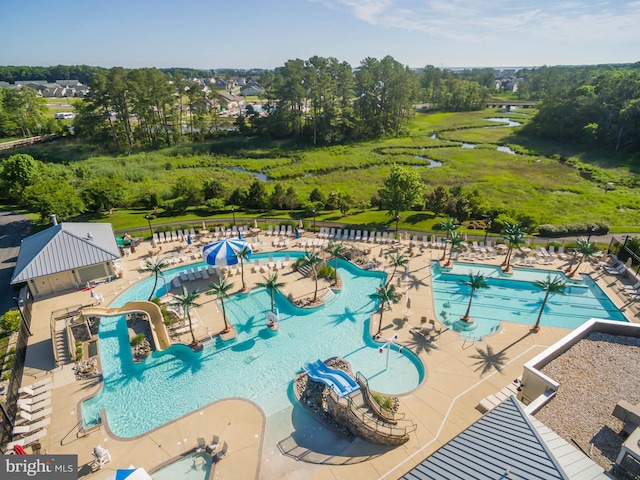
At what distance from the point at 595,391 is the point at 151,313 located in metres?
25.3

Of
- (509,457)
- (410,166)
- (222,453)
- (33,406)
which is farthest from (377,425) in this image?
(410,166)

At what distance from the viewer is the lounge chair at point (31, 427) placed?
1778 centimetres

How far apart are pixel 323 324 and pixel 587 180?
5540 centimetres

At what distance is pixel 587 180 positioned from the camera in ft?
192

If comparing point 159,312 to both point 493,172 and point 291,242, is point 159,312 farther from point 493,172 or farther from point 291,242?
point 493,172

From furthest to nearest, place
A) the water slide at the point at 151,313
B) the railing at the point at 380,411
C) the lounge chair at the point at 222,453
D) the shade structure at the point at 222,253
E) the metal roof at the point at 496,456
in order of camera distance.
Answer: the shade structure at the point at 222,253 → the water slide at the point at 151,313 → the railing at the point at 380,411 → the lounge chair at the point at 222,453 → the metal roof at the point at 496,456

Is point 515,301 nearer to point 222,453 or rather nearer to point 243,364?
point 243,364

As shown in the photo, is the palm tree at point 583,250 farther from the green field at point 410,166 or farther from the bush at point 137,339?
the bush at point 137,339

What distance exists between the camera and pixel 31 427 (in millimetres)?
18078

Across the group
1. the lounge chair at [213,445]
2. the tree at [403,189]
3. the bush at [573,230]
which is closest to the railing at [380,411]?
the lounge chair at [213,445]

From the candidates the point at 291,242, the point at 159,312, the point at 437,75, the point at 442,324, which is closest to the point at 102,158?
the point at 291,242

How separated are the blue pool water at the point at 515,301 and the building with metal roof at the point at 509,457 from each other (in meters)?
14.2

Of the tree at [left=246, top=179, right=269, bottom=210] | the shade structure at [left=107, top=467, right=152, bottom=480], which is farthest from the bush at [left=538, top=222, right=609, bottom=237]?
the shade structure at [left=107, top=467, right=152, bottom=480]

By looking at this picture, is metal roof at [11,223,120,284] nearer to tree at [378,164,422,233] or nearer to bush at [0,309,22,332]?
bush at [0,309,22,332]
